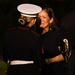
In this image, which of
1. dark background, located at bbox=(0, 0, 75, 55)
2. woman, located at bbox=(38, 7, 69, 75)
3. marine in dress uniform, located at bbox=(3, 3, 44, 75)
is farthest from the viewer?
dark background, located at bbox=(0, 0, 75, 55)

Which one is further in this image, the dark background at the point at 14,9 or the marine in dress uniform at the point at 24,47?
the dark background at the point at 14,9

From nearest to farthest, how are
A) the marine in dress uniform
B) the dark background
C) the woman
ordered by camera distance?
1. the marine in dress uniform
2. the woman
3. the dark background

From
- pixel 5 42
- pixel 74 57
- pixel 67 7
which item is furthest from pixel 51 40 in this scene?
pixel 67 7

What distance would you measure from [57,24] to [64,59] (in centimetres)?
45

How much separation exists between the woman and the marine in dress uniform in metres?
0.16

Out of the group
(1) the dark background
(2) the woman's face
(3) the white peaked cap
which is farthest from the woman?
(1) the dark background

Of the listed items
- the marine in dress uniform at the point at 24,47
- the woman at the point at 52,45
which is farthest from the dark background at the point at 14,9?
the marine in dress uniform at the point at 24,47

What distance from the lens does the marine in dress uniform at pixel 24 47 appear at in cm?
431

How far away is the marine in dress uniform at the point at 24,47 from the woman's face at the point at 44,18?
0.13 meters

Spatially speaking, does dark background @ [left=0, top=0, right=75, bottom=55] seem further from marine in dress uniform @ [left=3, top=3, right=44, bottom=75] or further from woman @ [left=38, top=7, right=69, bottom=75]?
marine in dress uniform @ [left=3, top=3, right=44, bottom=75]

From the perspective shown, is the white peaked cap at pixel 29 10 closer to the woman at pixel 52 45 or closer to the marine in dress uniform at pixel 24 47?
the marine in dress uniform at pixel 24 47

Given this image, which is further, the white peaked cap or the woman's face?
the woman's face

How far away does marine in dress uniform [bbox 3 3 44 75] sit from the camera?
4.31 metres

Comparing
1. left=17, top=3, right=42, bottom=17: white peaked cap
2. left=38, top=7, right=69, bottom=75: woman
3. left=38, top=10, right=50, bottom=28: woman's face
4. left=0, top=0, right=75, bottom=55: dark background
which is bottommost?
left=0, top=0, right=75, bottom=55: dark background
